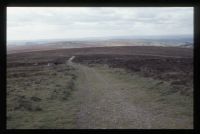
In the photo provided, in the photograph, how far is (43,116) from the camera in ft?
33.6

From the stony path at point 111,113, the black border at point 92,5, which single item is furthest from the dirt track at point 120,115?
the black border at point 92,5

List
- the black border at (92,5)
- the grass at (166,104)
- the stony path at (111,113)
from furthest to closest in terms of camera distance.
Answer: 1. the grass at (166,104)
2. the stony path at (111,113)
3. the black border at (92,5)

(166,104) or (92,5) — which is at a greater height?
(92,5)

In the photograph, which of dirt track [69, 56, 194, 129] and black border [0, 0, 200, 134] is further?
dirt track [69, 56, 194, 129]

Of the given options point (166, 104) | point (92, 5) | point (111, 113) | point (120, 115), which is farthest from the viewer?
point (166, 104)

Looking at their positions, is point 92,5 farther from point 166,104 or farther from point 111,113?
point 166,104

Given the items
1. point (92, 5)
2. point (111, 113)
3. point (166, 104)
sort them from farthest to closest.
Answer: point (166, 104) → point (111, 113) → point (92, 5)

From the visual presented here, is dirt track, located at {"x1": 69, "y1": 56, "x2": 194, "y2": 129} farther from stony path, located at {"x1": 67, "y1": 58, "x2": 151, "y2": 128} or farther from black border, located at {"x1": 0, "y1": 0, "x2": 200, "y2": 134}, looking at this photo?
black border, located at {"x1": 0, "y1": 0, "x2": 200, "y2": 134}

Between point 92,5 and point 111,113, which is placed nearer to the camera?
point 92,5

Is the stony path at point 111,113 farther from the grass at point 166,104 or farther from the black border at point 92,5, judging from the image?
the black border at point 92,5

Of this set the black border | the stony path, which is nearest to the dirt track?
the stony path

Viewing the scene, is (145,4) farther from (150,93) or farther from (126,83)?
(126,83)

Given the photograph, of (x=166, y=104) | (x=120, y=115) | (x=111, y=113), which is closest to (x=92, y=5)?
(x=120, y=115)
